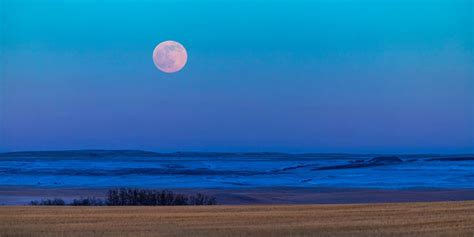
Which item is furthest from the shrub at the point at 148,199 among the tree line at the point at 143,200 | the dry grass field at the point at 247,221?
the dry grass field at the point at 247,221

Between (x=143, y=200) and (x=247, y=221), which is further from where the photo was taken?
(x=143, y=200)

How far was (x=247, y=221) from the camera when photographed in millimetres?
22766

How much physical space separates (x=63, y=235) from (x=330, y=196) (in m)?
26.3

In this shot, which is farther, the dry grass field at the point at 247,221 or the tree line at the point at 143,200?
the tree line at the point at 143,200

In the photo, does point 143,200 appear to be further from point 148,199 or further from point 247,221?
point 247,221

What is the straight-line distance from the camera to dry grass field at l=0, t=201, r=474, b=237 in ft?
65.0

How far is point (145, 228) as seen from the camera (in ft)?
68.5

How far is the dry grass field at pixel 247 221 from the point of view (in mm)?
19812

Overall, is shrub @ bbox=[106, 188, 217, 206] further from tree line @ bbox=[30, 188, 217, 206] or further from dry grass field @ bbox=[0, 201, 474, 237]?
dry grass field @ bbox=[0, 201, 474, 237]

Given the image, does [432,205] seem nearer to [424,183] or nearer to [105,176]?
[424,183]

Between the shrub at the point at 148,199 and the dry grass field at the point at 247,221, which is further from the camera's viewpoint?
the shrub at the point at 148,199

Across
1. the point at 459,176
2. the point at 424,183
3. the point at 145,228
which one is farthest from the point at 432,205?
the point at 459,176

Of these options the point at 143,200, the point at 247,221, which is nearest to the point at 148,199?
the point at 143,200

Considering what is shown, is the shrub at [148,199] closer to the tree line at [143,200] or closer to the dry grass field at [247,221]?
the tree line at [143,200]
